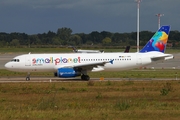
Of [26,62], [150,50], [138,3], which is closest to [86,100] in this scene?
[26,62]

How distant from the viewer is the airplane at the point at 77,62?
150ft

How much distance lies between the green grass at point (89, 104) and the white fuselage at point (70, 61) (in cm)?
1264

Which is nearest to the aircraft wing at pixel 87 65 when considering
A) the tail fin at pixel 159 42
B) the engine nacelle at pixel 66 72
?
the engine nacelle at pixel 66 72

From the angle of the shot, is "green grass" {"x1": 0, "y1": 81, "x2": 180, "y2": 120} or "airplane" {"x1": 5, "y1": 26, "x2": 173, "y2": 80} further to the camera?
"airplane" {"x1": 5, "y1": 26, "x2": 173, "y2": 80}

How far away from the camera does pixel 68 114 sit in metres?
20.2

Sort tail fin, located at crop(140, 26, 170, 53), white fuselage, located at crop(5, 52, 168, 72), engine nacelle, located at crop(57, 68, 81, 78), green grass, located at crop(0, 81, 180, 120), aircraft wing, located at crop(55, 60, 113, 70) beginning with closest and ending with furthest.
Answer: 1. green grass, located at crop(0, 81, 180, 120)
2. engine nacelle, located at crop(57, 68, 81, 78)
3. aircraft wing, located at crop(55, 60, 113, 70)
4. white fuselage, located at crop(5, 52, 168, 72)
5. tail fin, located at crop(140, 26, 170, 53)

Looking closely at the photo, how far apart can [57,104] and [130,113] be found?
4.82 m

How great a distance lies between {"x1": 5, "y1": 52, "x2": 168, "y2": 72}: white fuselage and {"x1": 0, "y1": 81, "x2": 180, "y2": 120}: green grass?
12640 mm

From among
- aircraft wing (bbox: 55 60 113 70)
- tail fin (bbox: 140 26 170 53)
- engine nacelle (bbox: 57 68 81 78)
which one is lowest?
engine nacelle (bbox: 57 68 81 78)

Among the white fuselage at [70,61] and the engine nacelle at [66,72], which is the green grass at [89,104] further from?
the white fuselage at [70,61]

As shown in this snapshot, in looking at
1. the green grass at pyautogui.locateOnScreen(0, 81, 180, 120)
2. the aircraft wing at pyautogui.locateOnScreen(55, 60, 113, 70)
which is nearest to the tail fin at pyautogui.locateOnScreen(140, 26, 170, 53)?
the aircraft wing at pyautogui.locateOnScreen(55, 60, 113, 70)

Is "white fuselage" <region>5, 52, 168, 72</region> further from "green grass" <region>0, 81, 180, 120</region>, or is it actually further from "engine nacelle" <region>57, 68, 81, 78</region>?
"green grass" <region>0, 81, 180, 120</region>

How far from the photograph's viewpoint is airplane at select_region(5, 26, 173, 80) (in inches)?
1799

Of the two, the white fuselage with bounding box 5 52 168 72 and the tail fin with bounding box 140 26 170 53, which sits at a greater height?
the tail fin with bounding box 140 26 170 53
